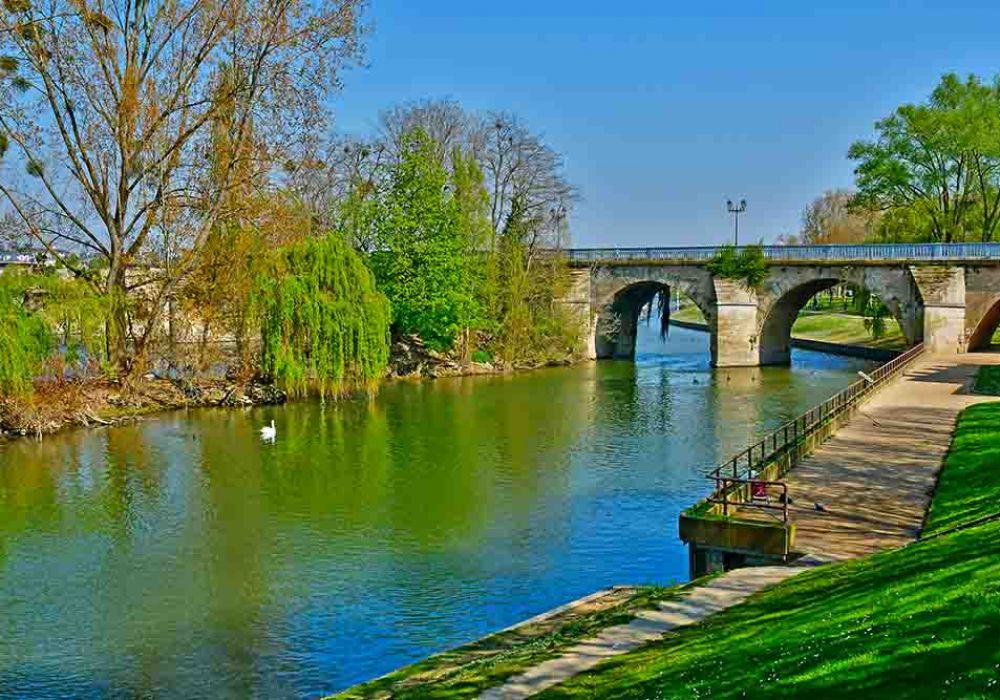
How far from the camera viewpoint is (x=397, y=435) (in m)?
36.8

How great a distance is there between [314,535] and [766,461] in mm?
10545

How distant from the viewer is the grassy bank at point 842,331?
232ft

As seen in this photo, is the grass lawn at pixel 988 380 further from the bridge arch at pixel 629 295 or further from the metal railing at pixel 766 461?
the bridge arch at pixel 629 295

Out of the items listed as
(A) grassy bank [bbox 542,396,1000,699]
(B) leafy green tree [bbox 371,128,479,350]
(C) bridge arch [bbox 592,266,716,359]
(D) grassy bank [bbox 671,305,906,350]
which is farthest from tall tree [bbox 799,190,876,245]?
(A) grassy bank [bbox 542,396,1000,699]

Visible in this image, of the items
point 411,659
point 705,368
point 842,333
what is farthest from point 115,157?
point 842,333

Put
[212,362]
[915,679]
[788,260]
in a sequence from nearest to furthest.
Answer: [915,679] → [212,362] → [788,260]

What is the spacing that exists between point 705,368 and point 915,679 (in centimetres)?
5603

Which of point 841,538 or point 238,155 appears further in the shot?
point 238,155

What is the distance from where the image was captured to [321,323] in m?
44.2

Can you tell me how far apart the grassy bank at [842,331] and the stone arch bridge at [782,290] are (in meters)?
8.61

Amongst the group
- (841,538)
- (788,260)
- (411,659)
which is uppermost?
(788,260)

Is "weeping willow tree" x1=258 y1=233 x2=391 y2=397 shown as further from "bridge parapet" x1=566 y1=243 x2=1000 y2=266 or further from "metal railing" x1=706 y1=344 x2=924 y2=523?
"bridge parapet" x1=566 y1=243 x2=1000 y2=266

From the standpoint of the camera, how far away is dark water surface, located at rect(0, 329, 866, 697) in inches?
640

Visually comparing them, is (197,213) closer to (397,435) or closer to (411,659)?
(397,435)
